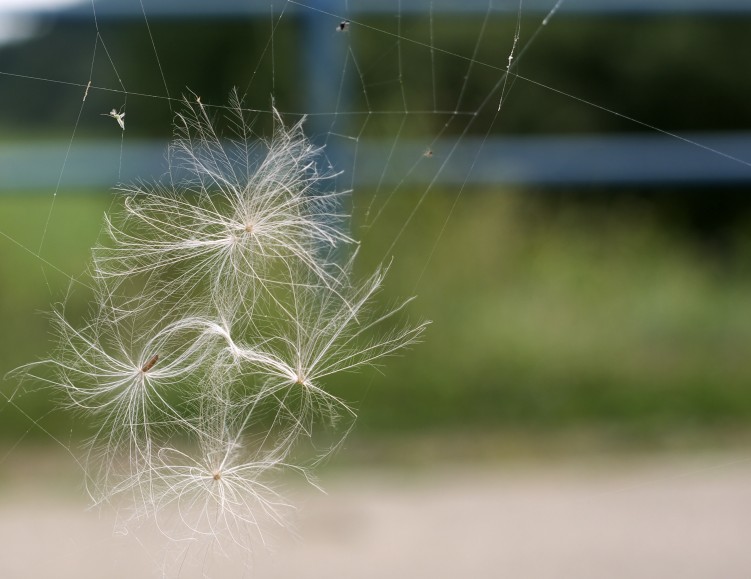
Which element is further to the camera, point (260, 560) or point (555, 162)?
point (555, 162)

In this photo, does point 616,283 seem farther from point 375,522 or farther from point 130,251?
point 130,251

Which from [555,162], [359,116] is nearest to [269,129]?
[359,116]

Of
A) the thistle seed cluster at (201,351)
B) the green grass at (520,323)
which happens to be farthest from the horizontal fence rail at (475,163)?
the thistle seed cluster at (201,351)

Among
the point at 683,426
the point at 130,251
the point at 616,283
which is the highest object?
the point at 616,283

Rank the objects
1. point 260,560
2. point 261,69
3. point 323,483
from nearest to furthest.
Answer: point 260,560 < point 323,483 < point 261,69

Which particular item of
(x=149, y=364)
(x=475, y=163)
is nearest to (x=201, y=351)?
(x=149, y=364)

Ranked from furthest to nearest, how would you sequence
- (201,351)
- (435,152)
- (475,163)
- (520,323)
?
(475,163) → (435,152) → (520,323) → (201,351)

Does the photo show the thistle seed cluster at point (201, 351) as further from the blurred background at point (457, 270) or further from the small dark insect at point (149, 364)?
the blurred background at point (457, 270)

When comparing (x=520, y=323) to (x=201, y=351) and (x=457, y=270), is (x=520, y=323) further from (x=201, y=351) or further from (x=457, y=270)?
(x=201, y=351)
